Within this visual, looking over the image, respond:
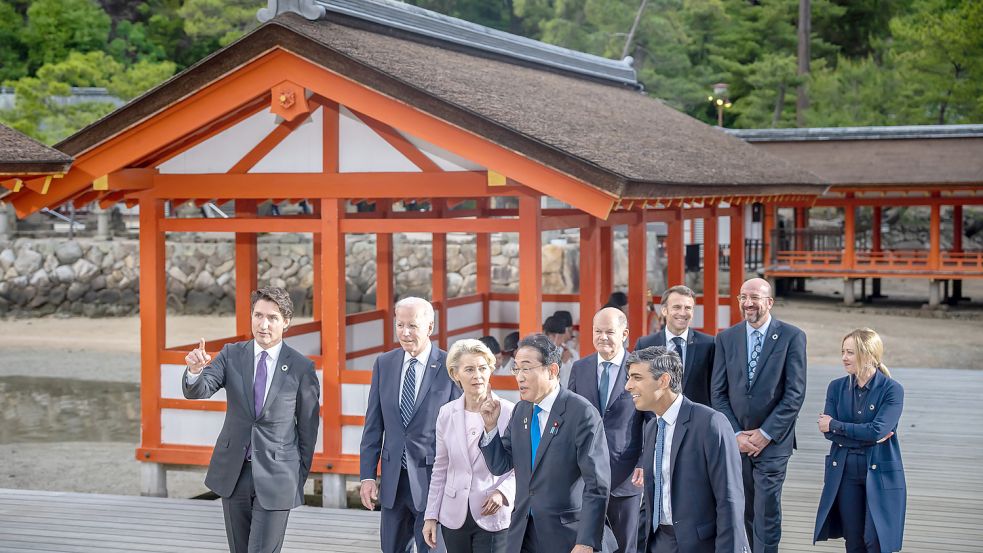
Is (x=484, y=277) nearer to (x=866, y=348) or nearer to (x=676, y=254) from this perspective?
(x=676, y=254)

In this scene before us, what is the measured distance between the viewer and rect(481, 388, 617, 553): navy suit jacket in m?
5.03

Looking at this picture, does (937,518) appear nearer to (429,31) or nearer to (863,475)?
(863,475)

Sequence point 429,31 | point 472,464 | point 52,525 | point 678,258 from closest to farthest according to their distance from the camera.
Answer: point 472,464 → point 52,525 → point 429,31 → point 678,258

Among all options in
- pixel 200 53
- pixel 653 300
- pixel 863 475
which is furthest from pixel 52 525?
pixel 200 53

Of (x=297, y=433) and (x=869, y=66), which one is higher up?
(x=869, y=66)

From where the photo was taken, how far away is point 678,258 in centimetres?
1370

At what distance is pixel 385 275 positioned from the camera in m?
12.4

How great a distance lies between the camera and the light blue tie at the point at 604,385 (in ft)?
21.5

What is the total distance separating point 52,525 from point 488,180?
396 centimetres

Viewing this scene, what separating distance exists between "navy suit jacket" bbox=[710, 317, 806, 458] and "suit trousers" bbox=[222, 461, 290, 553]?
9.44 feet

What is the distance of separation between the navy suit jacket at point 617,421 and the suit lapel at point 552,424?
4.51 feet

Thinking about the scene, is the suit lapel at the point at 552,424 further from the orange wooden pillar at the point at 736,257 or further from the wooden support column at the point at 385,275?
the orange wooden pillar at the point at 736,257

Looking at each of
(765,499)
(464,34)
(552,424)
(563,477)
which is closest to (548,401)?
(552,424)

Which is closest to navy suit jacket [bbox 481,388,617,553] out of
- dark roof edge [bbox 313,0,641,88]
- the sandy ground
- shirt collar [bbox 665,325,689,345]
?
shirt collar [bbox 665,325,689,345]
